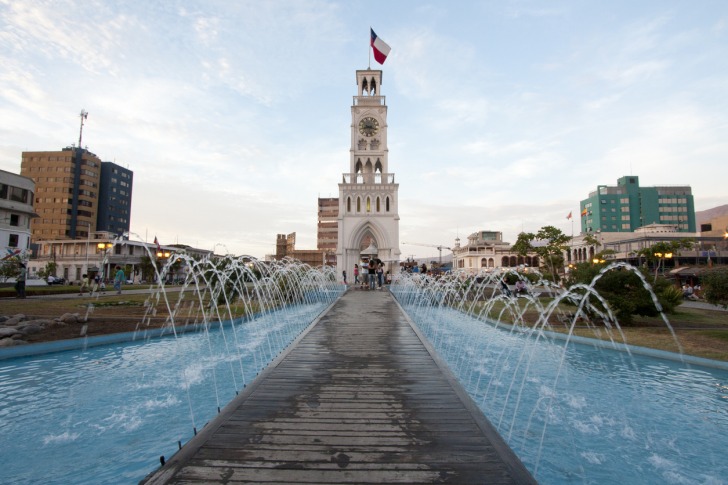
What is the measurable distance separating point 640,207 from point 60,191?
16839cm

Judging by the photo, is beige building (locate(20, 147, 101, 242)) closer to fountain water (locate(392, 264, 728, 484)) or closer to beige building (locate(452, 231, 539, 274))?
beige building (locate(452, 231, 539, 274))

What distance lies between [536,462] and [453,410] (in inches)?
62.8

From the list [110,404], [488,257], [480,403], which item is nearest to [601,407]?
[480,403]

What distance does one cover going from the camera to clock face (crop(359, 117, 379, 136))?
54594 millimetres

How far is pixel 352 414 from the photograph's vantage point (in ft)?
18.0

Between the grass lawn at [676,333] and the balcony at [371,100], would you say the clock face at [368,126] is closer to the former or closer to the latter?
the balcony at [371,100]

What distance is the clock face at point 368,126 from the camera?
54594 millimetres

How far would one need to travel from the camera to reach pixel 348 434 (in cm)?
485

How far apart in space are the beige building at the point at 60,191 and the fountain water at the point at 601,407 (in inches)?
4248

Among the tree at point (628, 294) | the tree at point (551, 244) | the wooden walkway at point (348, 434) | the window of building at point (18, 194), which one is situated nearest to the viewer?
the wooden walkway at point (348, 434)

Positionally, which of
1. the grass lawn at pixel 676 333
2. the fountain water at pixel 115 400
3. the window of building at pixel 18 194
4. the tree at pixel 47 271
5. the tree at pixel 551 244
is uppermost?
the window of building at pixel 18 194

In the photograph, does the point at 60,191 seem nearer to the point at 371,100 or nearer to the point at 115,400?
the point at 371,100

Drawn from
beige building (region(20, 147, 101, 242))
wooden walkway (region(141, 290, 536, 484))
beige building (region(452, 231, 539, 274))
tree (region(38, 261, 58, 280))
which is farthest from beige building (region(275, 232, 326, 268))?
wooden walkway (region(141, 290, 536, 484))

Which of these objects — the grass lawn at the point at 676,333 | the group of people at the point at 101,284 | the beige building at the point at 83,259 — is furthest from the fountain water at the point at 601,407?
the beige building at the point at 83,259
